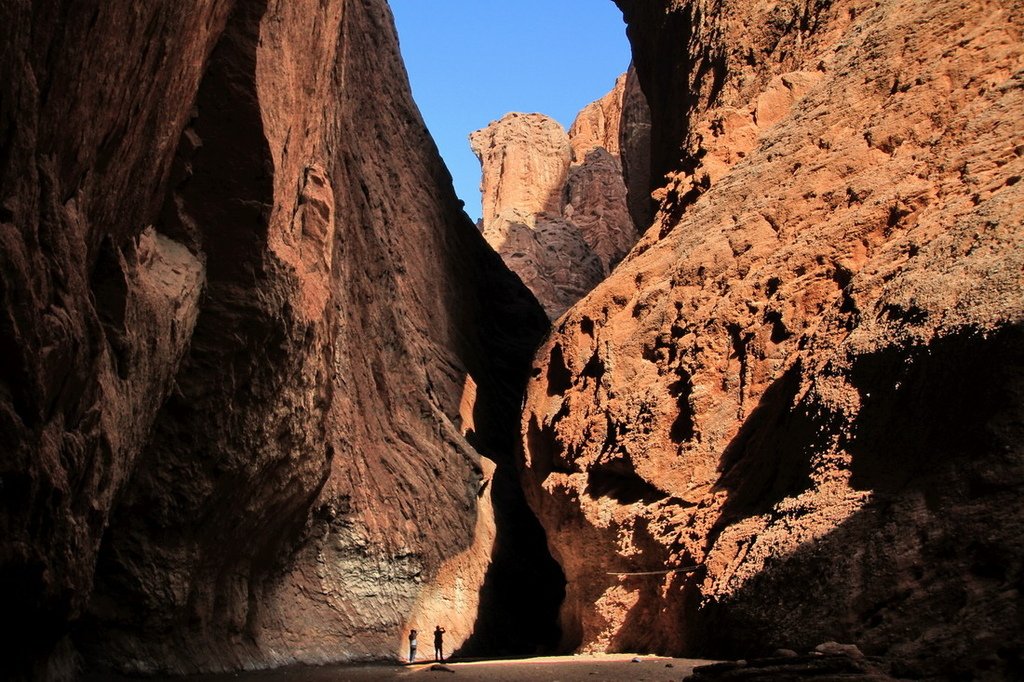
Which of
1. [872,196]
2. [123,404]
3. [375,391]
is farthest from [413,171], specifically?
[123,404]

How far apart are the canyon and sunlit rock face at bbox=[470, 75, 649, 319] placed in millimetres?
17079

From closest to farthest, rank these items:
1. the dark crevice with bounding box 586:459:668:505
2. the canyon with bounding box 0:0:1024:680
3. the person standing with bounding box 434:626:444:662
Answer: the canyon with bounding box 0:0:1024:680, the dark crevice with bounding box 586:459:668:505, the person standing with bounding box 434:626:444:662

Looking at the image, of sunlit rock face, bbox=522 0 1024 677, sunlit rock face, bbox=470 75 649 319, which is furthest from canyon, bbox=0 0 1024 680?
sunlit rock face, bbox=470 75 649 319

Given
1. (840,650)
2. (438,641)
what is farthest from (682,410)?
(438,641)

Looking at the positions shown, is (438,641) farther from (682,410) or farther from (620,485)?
(682,410)

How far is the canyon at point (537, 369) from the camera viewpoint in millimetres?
7168

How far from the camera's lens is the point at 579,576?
1555 centimetres

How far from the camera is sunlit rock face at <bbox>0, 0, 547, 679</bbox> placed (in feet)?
21.3

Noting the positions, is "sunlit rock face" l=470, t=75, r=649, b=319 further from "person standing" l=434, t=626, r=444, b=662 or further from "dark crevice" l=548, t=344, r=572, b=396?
"person standing" l=434, t=626, r=444, b=662

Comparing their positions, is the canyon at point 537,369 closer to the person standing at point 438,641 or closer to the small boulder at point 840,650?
the small boulder at point 840,650

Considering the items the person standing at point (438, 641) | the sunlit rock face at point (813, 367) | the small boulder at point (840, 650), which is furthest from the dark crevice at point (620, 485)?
the small boulder at point (840, 650)

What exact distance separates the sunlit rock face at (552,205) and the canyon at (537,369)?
1708cm

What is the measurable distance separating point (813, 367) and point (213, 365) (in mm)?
7146

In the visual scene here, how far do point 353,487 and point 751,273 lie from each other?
866 cm
